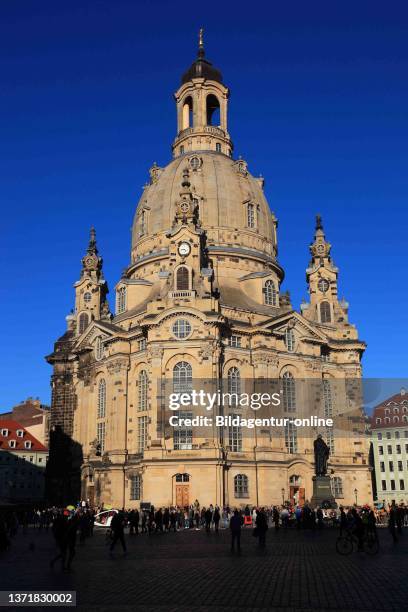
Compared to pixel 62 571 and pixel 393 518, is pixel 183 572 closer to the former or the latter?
pixel 62 571

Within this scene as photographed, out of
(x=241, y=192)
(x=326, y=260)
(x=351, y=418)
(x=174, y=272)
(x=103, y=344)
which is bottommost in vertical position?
(x=351, y=418)

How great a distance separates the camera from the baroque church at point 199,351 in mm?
57969

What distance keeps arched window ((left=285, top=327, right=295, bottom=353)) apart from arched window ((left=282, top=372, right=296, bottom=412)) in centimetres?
259

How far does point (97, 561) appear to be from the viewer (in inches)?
960

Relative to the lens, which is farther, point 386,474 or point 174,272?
point 386,474

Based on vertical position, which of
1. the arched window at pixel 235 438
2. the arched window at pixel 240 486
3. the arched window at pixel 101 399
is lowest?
the arched window at pixel 240 486

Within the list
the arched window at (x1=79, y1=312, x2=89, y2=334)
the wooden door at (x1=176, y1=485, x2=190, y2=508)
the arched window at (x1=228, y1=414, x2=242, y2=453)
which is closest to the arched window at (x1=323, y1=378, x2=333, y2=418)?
the arched window at (x1=228, y1=414, x2=242, y2=453)

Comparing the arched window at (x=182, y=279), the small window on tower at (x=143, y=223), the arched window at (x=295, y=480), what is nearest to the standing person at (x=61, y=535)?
the arched window at (x=182, y=279)

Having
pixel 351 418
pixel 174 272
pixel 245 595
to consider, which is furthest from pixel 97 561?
pixel 351 418

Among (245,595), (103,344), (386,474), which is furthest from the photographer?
(386,474)

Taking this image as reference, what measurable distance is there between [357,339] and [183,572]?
54622mm

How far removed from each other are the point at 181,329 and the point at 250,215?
835 inches

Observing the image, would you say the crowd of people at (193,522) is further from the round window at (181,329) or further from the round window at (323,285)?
the round window at (323,285)

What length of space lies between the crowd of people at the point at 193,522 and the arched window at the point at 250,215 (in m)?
31.6
